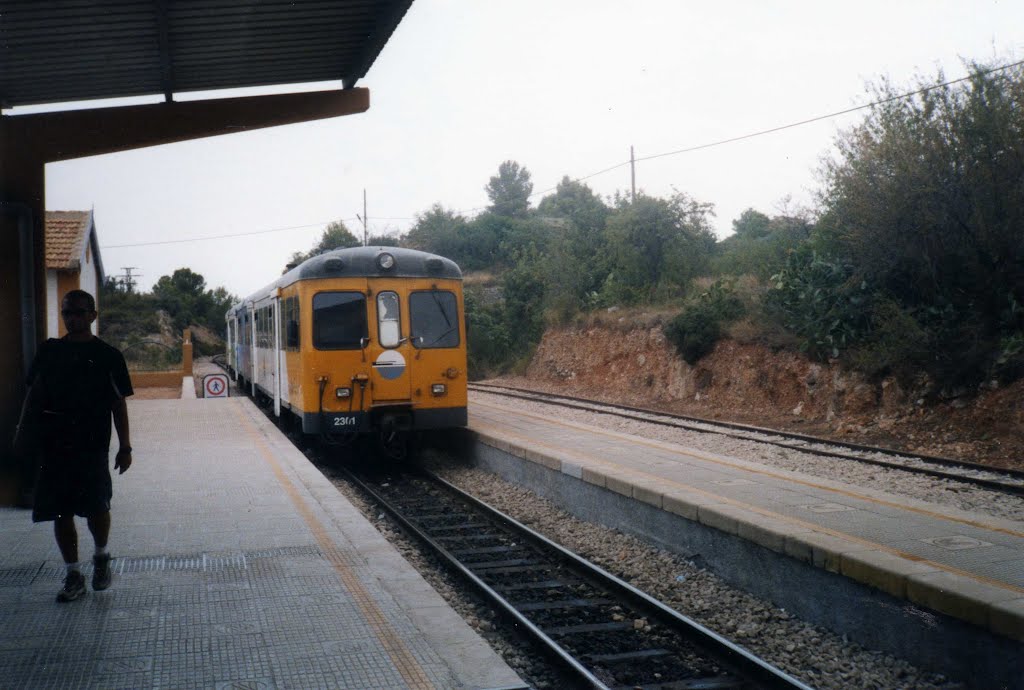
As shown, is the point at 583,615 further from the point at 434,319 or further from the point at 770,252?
the point at 770,252

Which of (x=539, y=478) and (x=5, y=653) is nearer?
(x=5, y=653)

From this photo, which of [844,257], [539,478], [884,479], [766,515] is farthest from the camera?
[844,257]

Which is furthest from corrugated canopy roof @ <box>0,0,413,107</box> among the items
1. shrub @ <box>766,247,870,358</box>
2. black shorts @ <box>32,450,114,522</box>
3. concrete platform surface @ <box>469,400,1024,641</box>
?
shrub @ <box>766,247,870,358</box>

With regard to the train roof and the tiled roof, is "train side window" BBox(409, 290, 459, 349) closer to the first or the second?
the train roof

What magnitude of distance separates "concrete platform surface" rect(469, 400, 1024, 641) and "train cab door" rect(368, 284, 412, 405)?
218 centimetres

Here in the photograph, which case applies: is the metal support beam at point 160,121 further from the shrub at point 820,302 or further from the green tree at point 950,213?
the shrub at point 820,302

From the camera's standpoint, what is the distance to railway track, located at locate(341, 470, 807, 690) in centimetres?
501

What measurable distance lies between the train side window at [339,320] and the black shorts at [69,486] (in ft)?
22.0

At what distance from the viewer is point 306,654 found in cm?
409

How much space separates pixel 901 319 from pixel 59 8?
12700 millimetres

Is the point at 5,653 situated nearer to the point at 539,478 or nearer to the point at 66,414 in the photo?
the point at 66,414

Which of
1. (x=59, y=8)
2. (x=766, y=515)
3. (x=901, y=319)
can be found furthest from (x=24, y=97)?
(x=901, y=319)

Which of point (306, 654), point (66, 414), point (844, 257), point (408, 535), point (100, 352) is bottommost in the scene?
point (408, 535)

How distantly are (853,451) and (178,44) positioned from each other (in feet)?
32.1
